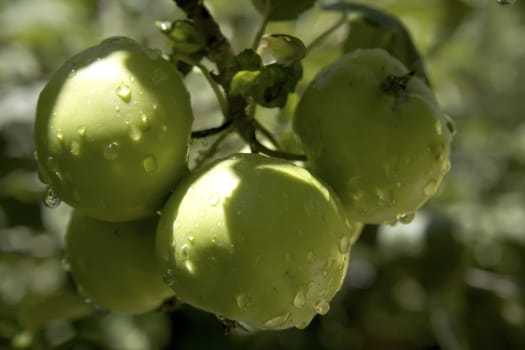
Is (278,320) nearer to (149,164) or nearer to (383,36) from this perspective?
(149,164)

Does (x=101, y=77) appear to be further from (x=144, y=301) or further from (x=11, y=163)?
(x=11, y=163)

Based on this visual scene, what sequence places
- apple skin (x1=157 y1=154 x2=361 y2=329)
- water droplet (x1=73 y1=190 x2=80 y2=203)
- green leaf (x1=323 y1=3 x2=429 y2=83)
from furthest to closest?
green leaf (x1=323 y1=3 x2=429 y2=83) → water droplet (x1=73 y1=190 x2=80 y2=203) → apple skin (x1=157 y1=154 x2=361 y2=329)

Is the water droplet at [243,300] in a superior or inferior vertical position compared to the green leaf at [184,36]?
inferior

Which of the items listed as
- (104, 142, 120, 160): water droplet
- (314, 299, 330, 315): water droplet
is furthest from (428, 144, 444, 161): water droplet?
(104, 142, 120, 160): water droplet

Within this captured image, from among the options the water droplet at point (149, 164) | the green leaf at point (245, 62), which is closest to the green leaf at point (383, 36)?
the green leaf at point (245, 62)

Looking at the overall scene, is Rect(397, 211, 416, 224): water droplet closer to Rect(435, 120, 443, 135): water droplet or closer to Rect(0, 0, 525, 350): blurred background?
Rect(435, 120, 443, 135): water droplet

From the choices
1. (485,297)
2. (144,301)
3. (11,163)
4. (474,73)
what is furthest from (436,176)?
(474,73)

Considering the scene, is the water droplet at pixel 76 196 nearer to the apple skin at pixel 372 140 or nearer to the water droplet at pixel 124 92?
the water droplet at pixel 124 92
